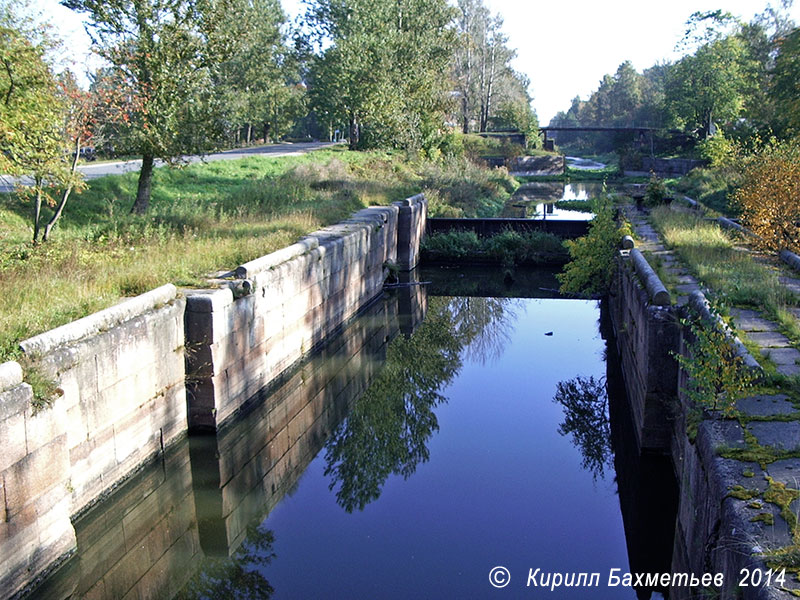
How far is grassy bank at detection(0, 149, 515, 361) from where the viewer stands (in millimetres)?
7848

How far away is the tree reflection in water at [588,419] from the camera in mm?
8945

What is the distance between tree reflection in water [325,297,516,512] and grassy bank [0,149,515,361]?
282cm

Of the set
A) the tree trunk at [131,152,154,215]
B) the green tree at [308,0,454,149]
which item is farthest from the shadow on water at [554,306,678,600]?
the green tree at [308,0,454,149]

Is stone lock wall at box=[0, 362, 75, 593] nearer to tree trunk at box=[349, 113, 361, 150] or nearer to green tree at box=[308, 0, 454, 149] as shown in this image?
green tree at box=[308, 0, 454, 149]

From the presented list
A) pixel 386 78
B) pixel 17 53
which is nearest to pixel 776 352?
pixel 17 53

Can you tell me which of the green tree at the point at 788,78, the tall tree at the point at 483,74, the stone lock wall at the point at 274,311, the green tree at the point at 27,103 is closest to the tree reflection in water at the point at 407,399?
the stone lock wall at the point at 274,311

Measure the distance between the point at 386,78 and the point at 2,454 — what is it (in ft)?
88.1

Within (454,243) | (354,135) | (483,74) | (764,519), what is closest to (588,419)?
(764,519)

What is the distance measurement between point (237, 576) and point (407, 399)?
4.74 m

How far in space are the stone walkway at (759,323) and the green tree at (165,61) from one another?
8864 millimetres

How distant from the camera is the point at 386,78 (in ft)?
99.2

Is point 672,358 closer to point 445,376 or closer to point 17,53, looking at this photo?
point 445,376

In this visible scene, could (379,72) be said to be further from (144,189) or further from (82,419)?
(82,419)

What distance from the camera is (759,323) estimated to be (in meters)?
7.71
